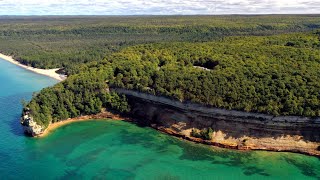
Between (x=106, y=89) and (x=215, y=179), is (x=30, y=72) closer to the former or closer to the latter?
(x=106, y=89)

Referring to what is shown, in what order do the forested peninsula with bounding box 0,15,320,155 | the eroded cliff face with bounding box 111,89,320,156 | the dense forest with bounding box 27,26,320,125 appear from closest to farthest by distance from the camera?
the eroded cliff face with bounding box 111,89,320,156 < the forested peninsula with bounding box 0,15,320,155 < the dense forest with bounding box 27,26,320,125

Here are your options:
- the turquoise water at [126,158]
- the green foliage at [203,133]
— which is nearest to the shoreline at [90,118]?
the turquoise water at [126,158]

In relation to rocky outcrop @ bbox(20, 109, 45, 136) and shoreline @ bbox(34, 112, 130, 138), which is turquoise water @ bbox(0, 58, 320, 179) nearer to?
rocky outcrop @ bbox(20, 109, 45, 136)

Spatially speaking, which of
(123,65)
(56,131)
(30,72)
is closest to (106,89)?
(123,65)

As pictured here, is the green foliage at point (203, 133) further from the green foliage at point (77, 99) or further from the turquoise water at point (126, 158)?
the green foliage at point (77, 99)

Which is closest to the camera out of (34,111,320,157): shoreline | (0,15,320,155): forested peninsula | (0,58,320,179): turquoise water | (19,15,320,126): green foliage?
(0,58,320,179): turquoise water

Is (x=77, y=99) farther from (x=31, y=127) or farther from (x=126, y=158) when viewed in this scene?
(x=126, y=158)

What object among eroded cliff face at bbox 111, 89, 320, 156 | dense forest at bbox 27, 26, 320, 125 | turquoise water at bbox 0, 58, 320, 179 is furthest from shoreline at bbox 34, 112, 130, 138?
eroded cliff face at bbox 111, 89, 320, 156
